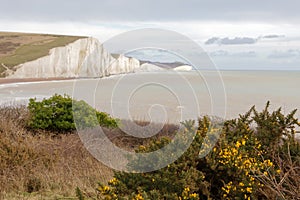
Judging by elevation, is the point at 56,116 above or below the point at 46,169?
above

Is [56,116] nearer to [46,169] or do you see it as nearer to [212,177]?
[46,169]

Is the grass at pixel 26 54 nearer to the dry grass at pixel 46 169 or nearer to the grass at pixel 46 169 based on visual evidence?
the grass at pixel 46 169

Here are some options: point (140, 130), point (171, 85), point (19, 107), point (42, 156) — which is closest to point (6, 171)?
point (42, 156)

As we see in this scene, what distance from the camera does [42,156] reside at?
7785 mm

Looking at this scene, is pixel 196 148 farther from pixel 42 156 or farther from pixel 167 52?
pixel 42 156

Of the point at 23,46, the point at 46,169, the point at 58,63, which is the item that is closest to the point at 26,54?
the point at 58,63

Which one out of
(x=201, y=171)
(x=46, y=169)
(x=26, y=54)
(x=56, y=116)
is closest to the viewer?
(x=201, y=171)

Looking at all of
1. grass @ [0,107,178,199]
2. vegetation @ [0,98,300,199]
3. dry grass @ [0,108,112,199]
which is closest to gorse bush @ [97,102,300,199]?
vegetation @ [0,98,300,199]

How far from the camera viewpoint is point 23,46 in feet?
258

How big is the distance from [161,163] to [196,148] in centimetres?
A: 42

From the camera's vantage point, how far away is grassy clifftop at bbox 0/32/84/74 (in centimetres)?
6369

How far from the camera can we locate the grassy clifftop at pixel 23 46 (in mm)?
63688

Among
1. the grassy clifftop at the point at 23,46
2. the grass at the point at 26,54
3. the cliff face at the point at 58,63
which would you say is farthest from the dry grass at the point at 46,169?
the grass at the point at 26,54

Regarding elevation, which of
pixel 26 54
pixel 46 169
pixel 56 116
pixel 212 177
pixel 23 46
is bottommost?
pixel 46 169
